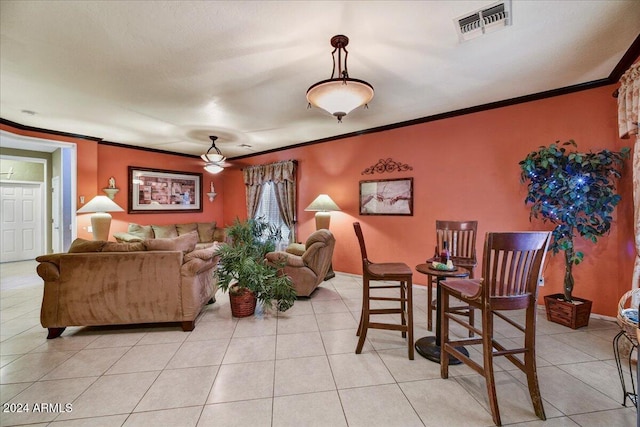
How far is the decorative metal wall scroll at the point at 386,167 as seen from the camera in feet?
13.4

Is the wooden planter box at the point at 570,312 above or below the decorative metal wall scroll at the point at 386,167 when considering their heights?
below

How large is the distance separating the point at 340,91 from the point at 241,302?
2415mm

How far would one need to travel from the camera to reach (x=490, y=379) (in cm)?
156

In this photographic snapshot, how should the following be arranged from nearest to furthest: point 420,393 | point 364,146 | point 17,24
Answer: point 420,393
point 17,24
point 364,146

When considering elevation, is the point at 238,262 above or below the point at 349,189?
below

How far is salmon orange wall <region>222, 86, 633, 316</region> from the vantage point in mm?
2742

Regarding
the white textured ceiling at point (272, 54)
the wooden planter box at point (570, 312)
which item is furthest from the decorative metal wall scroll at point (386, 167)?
the wooden planter box at point (570, 312)

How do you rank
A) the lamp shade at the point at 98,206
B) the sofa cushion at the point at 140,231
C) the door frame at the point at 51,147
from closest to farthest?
the door frame at the point at 51,147 < the lamp shade at the point at 98,206 < the sofa cushion at the point at 140,231

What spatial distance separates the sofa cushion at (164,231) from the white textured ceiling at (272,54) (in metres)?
2.38

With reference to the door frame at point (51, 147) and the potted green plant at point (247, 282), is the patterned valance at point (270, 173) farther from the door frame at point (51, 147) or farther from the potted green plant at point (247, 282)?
A: the door frame at point (51, 147)

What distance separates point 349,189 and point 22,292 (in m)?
5.29

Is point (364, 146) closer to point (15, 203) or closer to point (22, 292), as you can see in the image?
point (22, 292)

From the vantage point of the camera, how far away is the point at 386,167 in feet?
13.9

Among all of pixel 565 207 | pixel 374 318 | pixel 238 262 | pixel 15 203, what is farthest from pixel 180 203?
pixel 565 207
